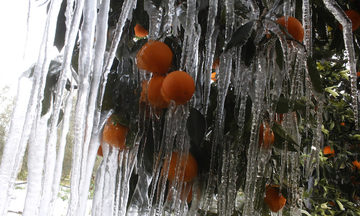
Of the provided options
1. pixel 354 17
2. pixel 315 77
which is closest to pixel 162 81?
pixel 315 77

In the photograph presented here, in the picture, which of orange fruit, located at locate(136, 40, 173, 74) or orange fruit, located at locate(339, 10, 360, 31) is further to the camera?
orange fruit, located at locate(339, 10, 360, 31)

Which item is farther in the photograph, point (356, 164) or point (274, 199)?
point (356, 164)

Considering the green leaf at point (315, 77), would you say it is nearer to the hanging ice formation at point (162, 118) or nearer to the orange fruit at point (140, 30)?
the hanging ice formation at point (162, 118)

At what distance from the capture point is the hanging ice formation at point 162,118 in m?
0.52

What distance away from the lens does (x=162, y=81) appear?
0.57 metres

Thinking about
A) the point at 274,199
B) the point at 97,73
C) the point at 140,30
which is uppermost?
the point at 140,30

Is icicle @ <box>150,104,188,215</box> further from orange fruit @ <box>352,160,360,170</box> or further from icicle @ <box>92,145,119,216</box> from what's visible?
orange fruit @ <box>352,160,360,170</box>

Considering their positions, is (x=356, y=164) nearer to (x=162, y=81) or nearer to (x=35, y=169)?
(x=162, y=81)

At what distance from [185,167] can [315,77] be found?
27cm

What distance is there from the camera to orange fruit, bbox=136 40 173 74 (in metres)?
0.55

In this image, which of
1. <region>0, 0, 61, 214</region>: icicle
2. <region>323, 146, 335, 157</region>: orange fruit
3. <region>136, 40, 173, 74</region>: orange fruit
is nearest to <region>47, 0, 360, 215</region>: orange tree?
<region>136, 40, 173, 74</region>: orange fruit

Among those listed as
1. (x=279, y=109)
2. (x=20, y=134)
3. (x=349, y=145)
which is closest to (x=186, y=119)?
(x=279, y=109)

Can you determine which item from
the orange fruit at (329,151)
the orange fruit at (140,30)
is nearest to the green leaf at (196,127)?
the orange fruit at (140,30)

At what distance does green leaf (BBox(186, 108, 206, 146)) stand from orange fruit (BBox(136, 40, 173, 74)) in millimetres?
103
